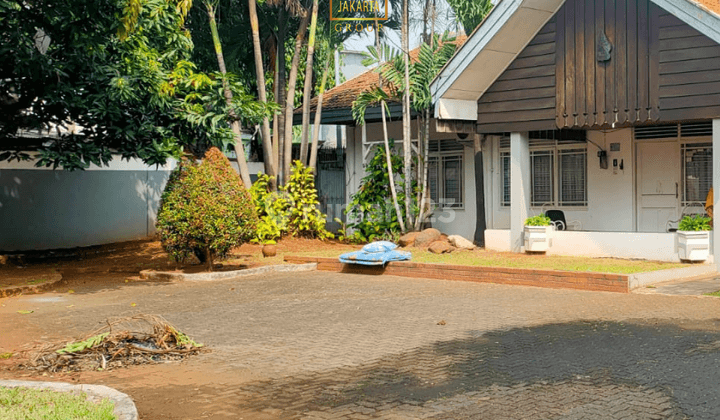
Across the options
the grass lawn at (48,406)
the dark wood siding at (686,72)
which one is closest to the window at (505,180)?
the dark wood siding at (686,72)

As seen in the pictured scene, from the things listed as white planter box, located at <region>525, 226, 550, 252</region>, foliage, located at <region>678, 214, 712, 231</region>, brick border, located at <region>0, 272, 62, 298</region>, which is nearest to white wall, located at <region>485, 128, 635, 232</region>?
white planter box, located at <region>525, 226, 550, 252</region>

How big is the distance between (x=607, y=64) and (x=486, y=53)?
8.08 feet

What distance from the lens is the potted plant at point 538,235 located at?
1673 cm

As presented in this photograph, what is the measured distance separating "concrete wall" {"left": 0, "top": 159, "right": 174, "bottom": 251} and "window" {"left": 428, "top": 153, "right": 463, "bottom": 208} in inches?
299

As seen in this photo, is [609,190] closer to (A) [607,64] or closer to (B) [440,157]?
(A) [607,64]

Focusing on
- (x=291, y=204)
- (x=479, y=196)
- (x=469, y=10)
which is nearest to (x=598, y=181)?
(x=479, y=196)

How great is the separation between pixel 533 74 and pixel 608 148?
9.79ft

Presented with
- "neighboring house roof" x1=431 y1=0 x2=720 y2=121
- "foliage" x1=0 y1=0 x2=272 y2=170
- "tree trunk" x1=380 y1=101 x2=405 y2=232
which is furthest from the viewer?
"tree trunk" x1=380 y1=101 x2=405 y2=232

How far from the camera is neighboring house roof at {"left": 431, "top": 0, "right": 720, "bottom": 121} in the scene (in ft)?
54.6

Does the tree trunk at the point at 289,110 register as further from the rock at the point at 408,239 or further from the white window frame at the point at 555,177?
the white window frame at the point at 555,177

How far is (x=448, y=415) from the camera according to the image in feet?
19.9

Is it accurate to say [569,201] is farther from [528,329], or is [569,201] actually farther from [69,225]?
[69,225]

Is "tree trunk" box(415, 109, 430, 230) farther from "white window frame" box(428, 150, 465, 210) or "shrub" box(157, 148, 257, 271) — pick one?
"shrub" box(157, 148, 257, 271)

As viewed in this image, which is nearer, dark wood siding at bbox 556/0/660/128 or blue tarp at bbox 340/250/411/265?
dark wood siding at bbox 556/0/660/128
